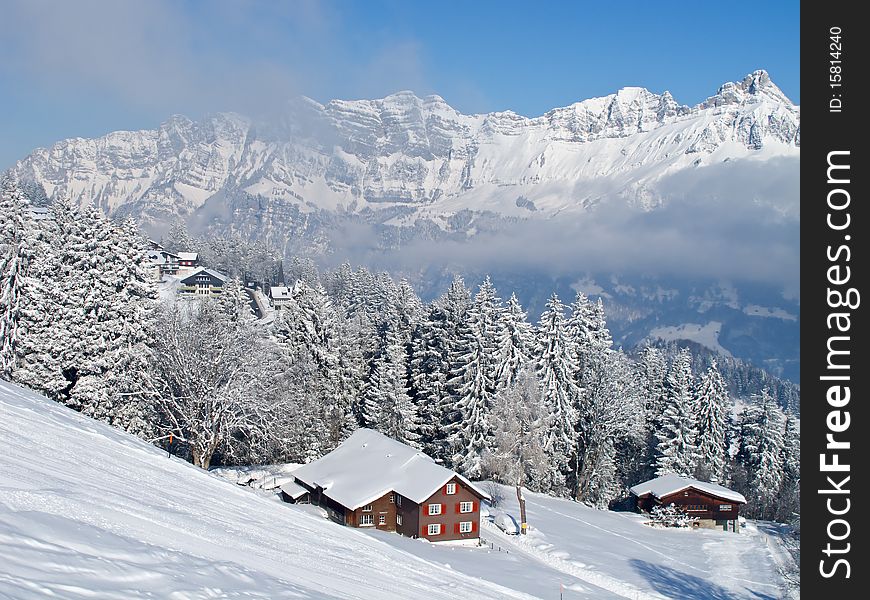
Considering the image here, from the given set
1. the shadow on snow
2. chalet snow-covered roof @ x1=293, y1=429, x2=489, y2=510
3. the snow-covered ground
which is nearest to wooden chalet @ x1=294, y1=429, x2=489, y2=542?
chalet snow-covered roof @ x1=293, y1=429, x2=489, y2=510

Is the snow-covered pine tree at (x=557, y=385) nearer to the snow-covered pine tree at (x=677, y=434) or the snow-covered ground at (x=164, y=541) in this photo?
the snow-covered pine tree at (x=677, y=434)

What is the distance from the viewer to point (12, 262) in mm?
33750

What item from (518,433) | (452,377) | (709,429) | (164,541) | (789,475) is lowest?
(789,475)

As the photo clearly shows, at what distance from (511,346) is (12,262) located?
106ft

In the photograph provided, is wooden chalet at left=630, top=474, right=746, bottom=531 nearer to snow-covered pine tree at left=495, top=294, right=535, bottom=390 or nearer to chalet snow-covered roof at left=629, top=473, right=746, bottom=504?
chalet snow-covered roof at left=629, top=473, right=746, bottom=504

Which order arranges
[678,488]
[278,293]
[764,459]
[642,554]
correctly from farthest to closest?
[278,293] < [764,459] < [678,488] < [642,554]

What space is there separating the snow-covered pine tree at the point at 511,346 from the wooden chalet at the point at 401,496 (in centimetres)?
1237

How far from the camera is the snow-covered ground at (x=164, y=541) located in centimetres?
917

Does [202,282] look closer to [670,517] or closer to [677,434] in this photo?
[677,434]

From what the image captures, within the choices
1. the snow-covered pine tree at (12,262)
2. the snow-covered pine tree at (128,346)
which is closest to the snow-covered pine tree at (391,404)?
the snow-covered pine tree at (128,346)

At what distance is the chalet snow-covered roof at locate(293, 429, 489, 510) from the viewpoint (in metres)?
37.4

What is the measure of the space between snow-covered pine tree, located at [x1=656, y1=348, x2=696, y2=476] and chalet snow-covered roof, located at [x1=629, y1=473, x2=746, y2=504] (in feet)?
14.5
